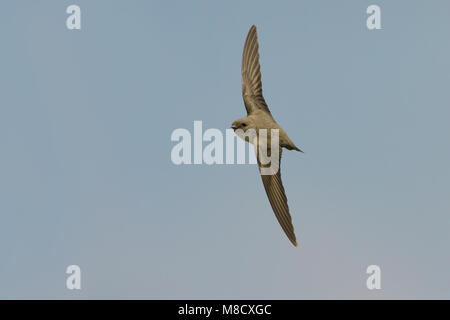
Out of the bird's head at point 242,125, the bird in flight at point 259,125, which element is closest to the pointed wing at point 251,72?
the bird in flight at point 259,125

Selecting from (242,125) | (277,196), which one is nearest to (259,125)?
(242,125)

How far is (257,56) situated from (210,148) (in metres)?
2.19

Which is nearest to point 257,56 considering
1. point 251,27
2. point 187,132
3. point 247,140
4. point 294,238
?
point 251,27

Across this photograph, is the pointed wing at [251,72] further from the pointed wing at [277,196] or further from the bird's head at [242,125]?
the pointed wing at [277,196]

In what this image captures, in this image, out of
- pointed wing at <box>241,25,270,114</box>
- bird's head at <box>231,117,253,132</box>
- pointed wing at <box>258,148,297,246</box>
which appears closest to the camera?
pointed wing at <box>258,148,297,246</box>

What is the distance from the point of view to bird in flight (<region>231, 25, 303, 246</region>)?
7.60 meters

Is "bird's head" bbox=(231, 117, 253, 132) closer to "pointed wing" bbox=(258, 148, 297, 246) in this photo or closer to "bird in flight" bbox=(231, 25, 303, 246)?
"bird in flight" bbox=(231, 25, 303, 246)

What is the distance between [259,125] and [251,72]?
3.65ft

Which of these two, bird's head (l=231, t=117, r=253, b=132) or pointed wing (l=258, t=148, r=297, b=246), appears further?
bird's head (l=231, t=117, r=253, b=132)

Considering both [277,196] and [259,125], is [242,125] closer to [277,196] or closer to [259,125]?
[259,125]

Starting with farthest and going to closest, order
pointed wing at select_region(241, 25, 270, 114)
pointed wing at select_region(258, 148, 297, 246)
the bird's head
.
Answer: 1. pointed wing at select_region(241, 25, 270, 114)
2. the bird's head
3. pointed wing at select_region(258, 148, 297, 246)

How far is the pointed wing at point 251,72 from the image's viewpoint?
27.6 feet

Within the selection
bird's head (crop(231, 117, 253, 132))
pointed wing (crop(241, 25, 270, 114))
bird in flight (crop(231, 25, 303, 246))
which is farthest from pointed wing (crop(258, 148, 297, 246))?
pointed wing (crop(241, 25, 270, 114))
